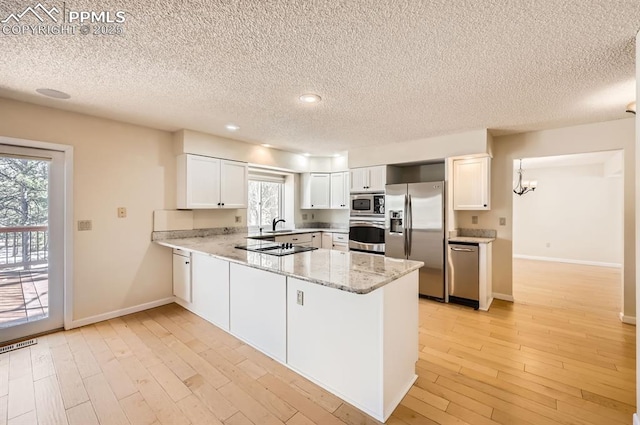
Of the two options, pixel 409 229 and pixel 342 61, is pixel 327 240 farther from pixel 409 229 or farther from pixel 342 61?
pixel 342 61

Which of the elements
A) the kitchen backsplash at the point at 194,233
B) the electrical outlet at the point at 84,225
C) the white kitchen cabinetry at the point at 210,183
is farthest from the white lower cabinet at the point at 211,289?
the electrical outlet at the point at 84,225

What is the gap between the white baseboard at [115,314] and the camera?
10.0 feet

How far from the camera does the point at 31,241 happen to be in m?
2.83

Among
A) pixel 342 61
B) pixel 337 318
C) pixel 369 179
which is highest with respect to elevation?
pixel 342 61

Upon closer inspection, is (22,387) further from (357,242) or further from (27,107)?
(357,242)

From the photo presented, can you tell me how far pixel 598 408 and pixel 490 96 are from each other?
2.49 m

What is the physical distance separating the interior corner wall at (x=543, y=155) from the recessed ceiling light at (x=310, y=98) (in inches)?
117

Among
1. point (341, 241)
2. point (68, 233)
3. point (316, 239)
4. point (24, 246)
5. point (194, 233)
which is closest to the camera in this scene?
point (24, 246)

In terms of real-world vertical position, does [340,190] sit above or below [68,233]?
above

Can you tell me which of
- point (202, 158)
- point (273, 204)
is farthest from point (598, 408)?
point (273, 204)

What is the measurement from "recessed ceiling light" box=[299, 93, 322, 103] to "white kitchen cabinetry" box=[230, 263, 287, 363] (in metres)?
1.64

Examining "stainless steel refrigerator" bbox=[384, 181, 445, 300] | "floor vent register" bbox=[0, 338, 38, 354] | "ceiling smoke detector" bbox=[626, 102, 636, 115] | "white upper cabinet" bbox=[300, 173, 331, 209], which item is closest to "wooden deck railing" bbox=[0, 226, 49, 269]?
"floor vent register" bbox=[0, 338, 38, 354]

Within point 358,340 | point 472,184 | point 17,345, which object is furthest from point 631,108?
point 17,345

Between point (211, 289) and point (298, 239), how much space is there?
208 centimetres
